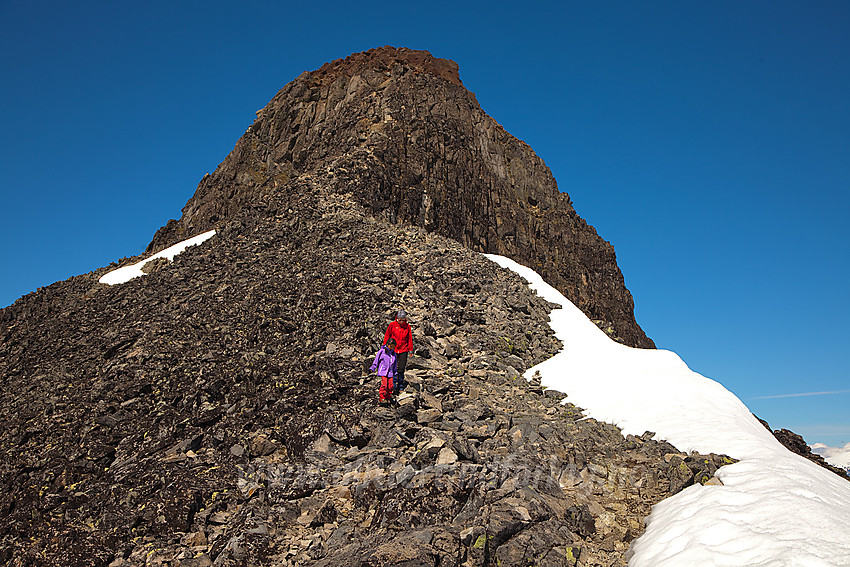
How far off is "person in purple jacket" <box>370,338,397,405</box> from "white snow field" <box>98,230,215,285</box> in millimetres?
15362

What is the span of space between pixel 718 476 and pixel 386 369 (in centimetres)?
664

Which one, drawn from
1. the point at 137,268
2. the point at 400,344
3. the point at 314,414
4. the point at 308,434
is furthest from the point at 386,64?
the point at 308,434

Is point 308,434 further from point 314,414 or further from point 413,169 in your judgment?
point 413,169

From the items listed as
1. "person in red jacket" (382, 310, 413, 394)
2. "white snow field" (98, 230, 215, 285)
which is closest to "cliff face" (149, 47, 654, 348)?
"white snow field" (98, 230, 215, 285)

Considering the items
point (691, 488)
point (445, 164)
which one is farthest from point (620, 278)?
point (691, 488)

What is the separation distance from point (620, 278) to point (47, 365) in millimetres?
33610

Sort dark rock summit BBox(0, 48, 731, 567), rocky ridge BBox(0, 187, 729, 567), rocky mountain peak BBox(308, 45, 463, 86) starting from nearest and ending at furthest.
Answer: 1. rocky ridge BBox(0, 187, 729, 567)
2. dark rock summit BBox(0, 48, 731, 567)
3. rocky mountain peak BBox(308, 45, 463, 86)

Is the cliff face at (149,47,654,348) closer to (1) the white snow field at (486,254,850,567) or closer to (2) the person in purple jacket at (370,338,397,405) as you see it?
(2) the person in purple jacket at (370,338,397,405)

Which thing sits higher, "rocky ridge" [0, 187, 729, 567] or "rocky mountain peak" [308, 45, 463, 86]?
"rocky mountain peak" [308, 45, 463, 86]

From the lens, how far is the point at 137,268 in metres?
24.8

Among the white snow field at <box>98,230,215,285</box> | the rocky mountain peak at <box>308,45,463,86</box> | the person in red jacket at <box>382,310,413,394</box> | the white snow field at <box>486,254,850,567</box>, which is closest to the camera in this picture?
the white snow field at <box>486,254,850,567</box>

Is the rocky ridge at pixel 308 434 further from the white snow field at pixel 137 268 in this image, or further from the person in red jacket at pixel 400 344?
the white snow field at pixel 137 268

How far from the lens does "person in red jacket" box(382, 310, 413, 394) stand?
13.0 meters

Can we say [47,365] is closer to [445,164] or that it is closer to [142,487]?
[142,487]
